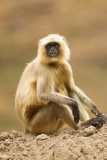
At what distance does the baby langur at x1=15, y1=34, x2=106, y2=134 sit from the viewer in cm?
702

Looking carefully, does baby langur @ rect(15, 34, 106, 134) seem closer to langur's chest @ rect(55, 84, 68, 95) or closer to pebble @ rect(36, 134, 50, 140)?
langur's chest @ rect(55, 84, 68, 95)

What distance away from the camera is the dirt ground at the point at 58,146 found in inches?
236

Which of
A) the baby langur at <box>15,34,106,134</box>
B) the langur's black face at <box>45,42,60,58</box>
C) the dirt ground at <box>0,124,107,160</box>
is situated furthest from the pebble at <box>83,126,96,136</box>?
the langur's black face at <box>45,42,60,58</box>

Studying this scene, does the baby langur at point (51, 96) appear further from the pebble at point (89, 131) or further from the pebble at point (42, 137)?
the pebble at point (42, 137)

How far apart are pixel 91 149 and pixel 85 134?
598mm

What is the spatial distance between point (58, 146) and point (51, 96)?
99cm

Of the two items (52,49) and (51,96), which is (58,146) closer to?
(51,96)

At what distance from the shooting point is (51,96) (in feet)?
22.9

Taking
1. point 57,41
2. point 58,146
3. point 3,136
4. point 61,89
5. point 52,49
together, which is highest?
point 57,41

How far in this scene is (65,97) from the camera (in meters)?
7.04

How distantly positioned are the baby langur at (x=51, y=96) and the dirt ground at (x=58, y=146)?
0.22 m

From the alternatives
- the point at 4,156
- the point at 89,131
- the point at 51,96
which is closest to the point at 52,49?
the point at 51,96

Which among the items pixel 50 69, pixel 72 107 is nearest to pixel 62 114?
pixel 72 107

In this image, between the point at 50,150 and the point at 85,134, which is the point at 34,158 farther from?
the point at 85,134
